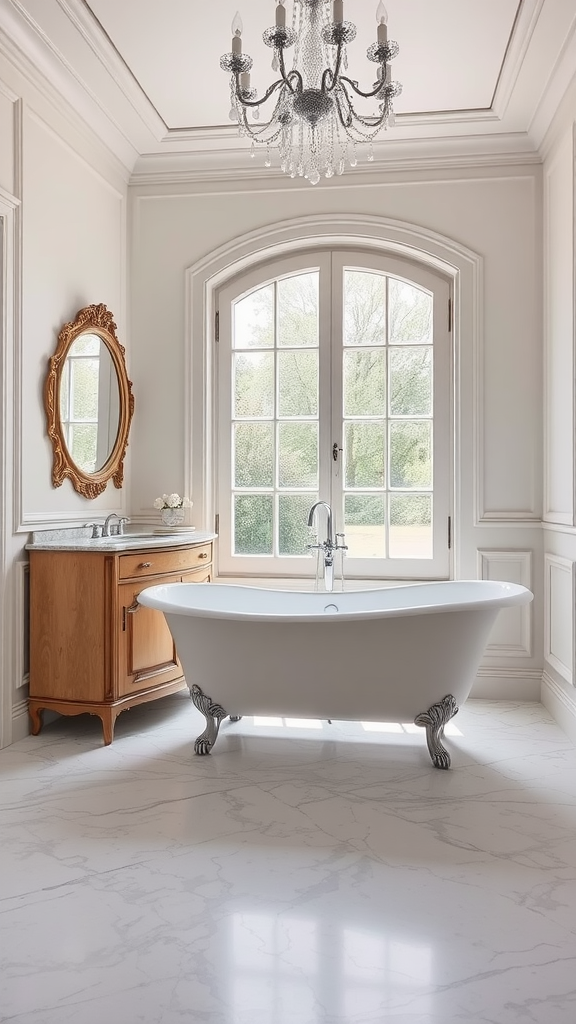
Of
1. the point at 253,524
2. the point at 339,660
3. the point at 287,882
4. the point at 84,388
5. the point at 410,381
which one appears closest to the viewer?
the point at 287,882

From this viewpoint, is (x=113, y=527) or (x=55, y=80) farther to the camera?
(x=113, y=527)

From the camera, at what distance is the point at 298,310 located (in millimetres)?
3939

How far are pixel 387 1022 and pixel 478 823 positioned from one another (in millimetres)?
943

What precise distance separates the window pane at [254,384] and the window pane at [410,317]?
691mm

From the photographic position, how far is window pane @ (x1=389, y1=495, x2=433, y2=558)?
3818 mm

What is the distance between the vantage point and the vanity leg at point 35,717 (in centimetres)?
299

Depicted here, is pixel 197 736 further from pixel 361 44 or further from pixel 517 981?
pixel 361 44

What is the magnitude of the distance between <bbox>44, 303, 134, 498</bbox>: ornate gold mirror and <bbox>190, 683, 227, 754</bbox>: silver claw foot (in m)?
1.15

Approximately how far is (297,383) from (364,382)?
0.37 meters

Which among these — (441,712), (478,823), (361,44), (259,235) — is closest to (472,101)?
(361,44)

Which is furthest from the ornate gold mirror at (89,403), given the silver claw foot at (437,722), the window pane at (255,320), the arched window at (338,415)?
the silver claw foot at (437,722)

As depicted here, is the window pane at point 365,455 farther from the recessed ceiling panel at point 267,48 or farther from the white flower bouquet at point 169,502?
the recessed ceiling panel at point 267,48

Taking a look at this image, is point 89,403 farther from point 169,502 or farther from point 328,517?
point 328,517

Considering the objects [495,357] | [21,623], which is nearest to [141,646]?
[21,623]
